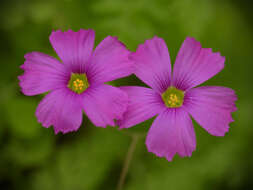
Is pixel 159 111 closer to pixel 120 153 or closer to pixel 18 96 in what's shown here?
pixel 120 153

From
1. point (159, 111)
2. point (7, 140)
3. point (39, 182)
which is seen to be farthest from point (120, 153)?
point (159, 111)

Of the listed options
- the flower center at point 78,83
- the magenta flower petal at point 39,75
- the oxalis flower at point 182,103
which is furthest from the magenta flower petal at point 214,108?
the magenta flower petal at point 39,75

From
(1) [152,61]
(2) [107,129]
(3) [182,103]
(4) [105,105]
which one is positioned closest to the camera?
(4) [105,105]

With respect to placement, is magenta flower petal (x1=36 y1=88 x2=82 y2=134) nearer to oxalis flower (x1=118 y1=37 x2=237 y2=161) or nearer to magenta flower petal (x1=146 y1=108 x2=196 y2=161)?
oxalis flower (x1=118 y1=37 x2=237 y2=161)

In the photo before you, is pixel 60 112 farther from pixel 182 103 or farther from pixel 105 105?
pixel 182 103

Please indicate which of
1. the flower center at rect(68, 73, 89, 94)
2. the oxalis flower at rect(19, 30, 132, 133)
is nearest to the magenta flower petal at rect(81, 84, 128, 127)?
the oxalis flower at rect(19, 30, 132, 133)

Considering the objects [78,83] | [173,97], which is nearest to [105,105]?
[78,83]
